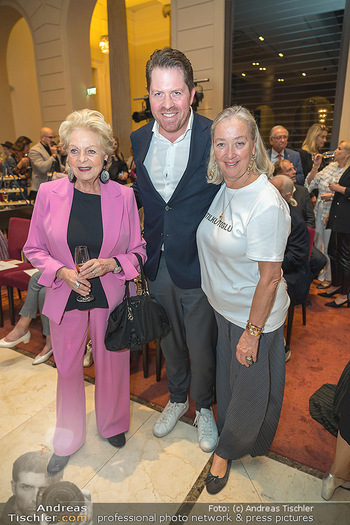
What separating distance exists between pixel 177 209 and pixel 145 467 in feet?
4.35

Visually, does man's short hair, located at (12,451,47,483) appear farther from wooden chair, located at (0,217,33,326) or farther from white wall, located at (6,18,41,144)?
white wall, located at (6,18,41,144)

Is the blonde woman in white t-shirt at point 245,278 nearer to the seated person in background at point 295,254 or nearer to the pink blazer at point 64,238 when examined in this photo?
the pink blazer at point 64,238

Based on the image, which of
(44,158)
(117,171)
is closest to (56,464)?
(117,171)

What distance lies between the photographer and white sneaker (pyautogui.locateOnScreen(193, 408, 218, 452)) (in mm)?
1881

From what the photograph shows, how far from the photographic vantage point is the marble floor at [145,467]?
1613mm

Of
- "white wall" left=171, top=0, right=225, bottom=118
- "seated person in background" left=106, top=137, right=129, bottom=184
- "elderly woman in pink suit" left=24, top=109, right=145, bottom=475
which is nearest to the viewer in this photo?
"elderly woman in pink suit" left=24, top=109, right=145, bottom=475

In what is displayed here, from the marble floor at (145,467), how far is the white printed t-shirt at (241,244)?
0.81m

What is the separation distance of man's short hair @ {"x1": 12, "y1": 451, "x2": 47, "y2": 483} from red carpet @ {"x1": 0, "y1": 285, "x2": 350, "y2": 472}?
71cm

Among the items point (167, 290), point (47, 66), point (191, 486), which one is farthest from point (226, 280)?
point (47, 66)

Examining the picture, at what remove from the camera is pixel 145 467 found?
176cm

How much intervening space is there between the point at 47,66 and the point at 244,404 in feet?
27.9

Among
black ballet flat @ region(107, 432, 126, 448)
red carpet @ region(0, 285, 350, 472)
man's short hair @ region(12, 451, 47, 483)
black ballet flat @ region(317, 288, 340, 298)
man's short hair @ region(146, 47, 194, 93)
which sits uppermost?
man's short hair @ region(146, 47, 194, 93)

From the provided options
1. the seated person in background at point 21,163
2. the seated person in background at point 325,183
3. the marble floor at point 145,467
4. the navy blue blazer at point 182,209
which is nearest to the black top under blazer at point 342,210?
the seated person in background at point 325,183

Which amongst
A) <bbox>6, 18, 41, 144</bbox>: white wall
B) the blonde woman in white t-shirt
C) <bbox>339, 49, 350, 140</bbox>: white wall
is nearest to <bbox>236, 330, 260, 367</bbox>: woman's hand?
the blonde woman in white t-shirt
